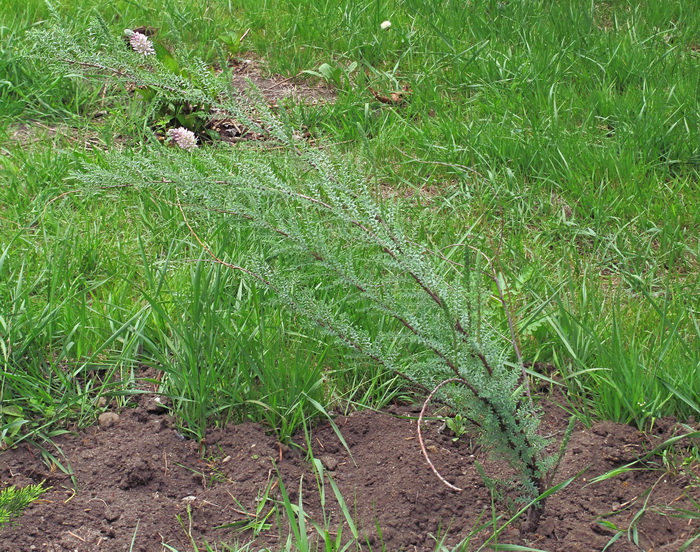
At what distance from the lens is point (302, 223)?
9.36ft

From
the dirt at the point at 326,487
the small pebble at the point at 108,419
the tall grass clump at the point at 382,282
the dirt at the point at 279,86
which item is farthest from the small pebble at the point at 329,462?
the dirt at the point at 279,86

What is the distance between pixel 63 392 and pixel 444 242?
151 centimetres

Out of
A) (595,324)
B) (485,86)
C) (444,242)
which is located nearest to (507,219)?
(444,242)

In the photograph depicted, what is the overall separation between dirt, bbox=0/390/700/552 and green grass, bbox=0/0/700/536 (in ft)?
0.30

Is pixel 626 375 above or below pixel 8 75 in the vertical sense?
above

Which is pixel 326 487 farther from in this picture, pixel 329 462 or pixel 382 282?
pixel 382 282

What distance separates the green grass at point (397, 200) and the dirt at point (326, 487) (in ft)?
0.30

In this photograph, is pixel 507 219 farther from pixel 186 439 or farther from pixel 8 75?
pixel 8 75

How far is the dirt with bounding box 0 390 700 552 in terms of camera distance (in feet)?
6.28

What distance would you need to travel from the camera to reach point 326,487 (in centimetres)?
214

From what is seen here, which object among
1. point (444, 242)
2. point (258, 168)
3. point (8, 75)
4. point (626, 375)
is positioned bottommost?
point (8, 75)

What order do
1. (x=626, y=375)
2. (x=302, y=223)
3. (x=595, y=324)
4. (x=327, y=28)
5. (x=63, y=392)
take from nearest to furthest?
1. (x=626, y=375)
2. (x=63, y=392)
3. (x=595, y=324)
4. (x=302, y=223)
5. (x=327, y=28)

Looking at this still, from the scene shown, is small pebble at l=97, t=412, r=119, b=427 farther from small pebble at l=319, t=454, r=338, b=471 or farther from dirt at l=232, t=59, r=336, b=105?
dirt at l=232, t=59, r=336, b=105

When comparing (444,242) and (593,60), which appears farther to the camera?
(593,60)
